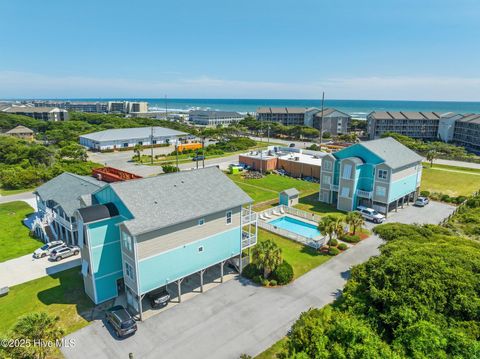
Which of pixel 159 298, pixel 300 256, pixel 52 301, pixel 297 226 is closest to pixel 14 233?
pixel 52 301

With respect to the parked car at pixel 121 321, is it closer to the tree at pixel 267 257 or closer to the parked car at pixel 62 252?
the tree at pixel 267 257

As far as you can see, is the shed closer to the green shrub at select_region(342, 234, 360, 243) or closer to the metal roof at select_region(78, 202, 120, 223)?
Result: the green shrub at select_region(342, 234, 360, 243)

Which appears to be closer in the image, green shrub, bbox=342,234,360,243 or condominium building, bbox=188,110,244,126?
green shrub, bbox=342,234,360,243

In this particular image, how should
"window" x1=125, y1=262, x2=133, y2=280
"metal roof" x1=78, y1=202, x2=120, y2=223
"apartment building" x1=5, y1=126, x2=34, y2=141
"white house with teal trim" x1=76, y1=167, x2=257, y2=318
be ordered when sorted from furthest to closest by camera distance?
"apartment building" x1=5, y1=126, x2=34, y2=141 → "window" x1=125, y1=262, x2=133, y2=280 → "metal roof" x1=78, y1=202, x2=120, y2=223 → "white house with teal trim" x1=76, y1=167, x2=257, y2=318

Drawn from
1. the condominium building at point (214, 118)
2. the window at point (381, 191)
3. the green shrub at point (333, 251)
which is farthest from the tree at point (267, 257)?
the condominium building at point (214, 118)

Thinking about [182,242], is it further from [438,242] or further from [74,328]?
[438,242]

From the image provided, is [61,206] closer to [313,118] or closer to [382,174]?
[382,174]

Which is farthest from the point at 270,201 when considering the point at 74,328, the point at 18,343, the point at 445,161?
the point at 445,161

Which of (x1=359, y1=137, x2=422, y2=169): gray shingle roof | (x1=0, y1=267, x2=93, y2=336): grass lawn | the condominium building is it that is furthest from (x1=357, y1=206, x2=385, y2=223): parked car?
the condominium building
